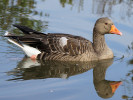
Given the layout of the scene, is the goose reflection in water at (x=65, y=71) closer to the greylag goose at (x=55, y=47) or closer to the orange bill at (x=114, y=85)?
the orange bill at (x=114, y=85)

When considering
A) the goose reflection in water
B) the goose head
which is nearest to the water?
the goose reflection in water

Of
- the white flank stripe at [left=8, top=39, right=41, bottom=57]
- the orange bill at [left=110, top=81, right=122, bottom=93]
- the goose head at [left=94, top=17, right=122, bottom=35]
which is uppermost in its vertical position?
the goose head at [left=94, top=17, right=122, bottom=35]

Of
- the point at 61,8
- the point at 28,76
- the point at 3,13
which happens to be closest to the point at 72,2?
the point at 61,8

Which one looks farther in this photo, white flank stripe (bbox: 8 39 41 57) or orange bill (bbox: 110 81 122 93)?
white flank stripe (bbox: 8 39 41 57)

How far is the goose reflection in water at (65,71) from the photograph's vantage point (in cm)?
970

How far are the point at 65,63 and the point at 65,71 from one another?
83 centimetres

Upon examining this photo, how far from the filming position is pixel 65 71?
35.3 feet

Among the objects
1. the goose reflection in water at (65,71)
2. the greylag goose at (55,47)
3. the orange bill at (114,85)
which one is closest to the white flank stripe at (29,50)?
the greylag goose at (55,47)

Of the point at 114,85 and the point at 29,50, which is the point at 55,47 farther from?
the point at 114,85

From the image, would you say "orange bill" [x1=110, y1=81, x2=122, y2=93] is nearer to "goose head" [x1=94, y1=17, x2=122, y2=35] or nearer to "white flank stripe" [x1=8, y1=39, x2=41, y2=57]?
"goose head" [x1=94, y1=17, x2=122, y2=35]

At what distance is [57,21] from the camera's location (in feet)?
48.2

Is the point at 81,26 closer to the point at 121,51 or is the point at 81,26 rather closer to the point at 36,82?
the point at 121,51

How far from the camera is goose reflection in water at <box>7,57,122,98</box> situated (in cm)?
970

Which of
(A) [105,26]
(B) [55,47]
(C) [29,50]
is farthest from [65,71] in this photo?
(A) [105,26]
